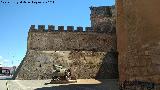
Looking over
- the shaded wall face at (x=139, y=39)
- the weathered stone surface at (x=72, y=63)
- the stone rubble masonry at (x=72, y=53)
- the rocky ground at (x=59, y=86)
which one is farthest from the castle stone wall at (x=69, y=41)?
the shaded wall face at (x=139, y=39)

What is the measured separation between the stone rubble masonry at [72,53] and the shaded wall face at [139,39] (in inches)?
697

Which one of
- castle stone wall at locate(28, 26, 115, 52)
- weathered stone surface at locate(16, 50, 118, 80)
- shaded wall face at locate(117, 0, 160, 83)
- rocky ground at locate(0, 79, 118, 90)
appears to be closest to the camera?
shaded wall face at locate(117, 0, 160, 83)

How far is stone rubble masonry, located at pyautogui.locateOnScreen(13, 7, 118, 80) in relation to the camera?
28422 millimetres

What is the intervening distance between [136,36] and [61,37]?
73.8 ft

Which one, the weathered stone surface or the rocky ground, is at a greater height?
the weathered stone surface

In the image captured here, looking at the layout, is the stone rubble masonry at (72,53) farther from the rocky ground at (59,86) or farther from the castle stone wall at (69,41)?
the rocky ground at (59,86)

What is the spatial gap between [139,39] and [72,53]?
21.5 meters

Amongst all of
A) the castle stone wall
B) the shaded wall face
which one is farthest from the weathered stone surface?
the shaded wall face

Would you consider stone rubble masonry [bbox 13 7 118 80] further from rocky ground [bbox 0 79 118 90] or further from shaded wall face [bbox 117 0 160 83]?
shaded wall face [bbox 117 0 160 83]

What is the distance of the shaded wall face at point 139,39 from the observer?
849cm

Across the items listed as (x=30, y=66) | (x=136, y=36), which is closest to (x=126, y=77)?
(x=136, y=36)

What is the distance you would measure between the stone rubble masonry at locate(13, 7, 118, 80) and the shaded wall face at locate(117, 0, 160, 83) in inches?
697

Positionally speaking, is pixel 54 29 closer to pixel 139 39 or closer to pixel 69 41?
pixel 69 41

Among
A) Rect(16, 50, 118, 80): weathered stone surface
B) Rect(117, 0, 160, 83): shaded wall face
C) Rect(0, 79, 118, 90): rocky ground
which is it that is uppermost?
Rect(117, 0, 160, 83): shaded wall face
